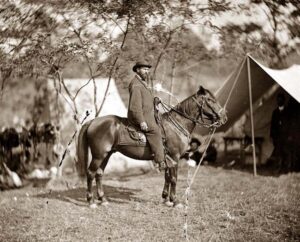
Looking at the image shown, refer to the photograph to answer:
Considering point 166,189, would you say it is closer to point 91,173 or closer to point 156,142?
point 156,142

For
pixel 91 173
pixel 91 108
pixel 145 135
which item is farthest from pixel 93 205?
pixel 91 108

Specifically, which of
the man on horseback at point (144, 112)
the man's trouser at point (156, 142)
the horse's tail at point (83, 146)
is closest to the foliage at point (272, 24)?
the man on horseback at point (144, 112)

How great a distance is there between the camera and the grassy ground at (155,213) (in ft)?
20.2

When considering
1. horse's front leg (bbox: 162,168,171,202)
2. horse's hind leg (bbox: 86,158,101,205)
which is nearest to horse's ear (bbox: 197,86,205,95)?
horse's front leg (bbox: 162,168,171,202)

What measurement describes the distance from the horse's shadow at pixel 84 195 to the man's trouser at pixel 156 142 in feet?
4.59

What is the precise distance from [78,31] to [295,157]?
6.45 meters

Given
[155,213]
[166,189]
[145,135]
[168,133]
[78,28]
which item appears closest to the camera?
[155,213]

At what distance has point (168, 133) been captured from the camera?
8.08 m

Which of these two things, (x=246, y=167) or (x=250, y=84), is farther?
(x=246, y=167)

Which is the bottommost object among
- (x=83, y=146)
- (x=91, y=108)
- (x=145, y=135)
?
(x=83, y=146)

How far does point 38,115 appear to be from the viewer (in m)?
14.6

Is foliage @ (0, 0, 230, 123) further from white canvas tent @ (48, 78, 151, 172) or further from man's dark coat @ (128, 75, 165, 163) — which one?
white canvas tent @ (48, 78, 151, 172)

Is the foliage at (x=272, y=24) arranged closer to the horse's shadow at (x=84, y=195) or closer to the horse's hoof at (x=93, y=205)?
the horse's shadow at (x=84, y=195)

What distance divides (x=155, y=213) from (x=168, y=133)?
4.87 feet
